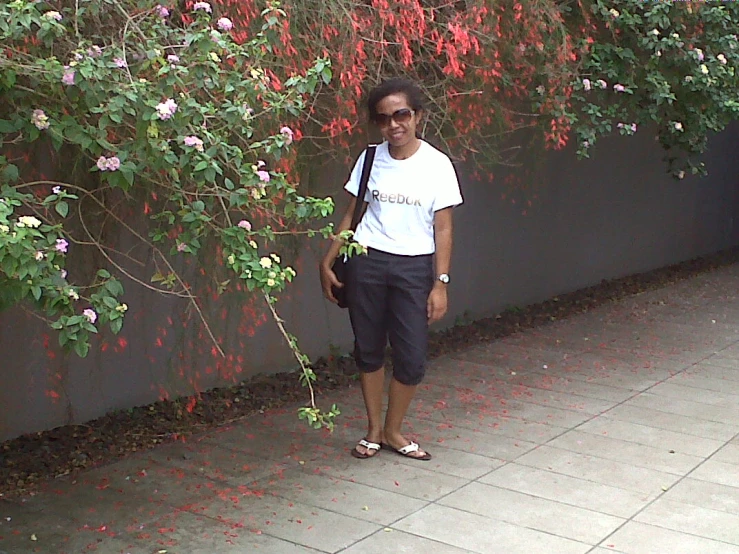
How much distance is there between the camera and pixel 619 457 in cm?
560

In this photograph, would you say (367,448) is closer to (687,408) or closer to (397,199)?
(397,199)

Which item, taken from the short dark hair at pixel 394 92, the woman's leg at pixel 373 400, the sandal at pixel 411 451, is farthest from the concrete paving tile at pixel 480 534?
the short dark hair at pixel 394 92

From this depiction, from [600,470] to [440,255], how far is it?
140cm

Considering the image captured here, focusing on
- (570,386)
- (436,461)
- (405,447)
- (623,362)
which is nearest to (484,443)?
Result: (436,461)

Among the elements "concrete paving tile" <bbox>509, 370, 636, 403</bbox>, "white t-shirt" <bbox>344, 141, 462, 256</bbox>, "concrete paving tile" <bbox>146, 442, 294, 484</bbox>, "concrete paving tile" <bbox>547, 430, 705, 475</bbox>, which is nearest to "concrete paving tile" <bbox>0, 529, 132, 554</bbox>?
"concrete paving tile" <bbox>146, 442, 294, 484</bbox>

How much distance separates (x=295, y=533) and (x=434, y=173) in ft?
6.14

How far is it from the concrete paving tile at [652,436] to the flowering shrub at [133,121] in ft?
8.48

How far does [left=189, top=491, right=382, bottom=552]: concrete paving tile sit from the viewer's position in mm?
4375

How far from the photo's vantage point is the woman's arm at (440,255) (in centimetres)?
521

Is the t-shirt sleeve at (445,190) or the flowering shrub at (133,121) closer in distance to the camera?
the flowering shrub at (133,121)

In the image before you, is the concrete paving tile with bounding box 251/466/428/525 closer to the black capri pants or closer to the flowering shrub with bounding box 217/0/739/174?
the black capri pants

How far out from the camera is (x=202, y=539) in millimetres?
4348

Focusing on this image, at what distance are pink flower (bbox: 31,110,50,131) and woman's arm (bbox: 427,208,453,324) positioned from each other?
2236mm

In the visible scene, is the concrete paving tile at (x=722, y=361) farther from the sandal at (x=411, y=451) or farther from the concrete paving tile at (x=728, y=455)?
the sandal at (x=411, y=451)
